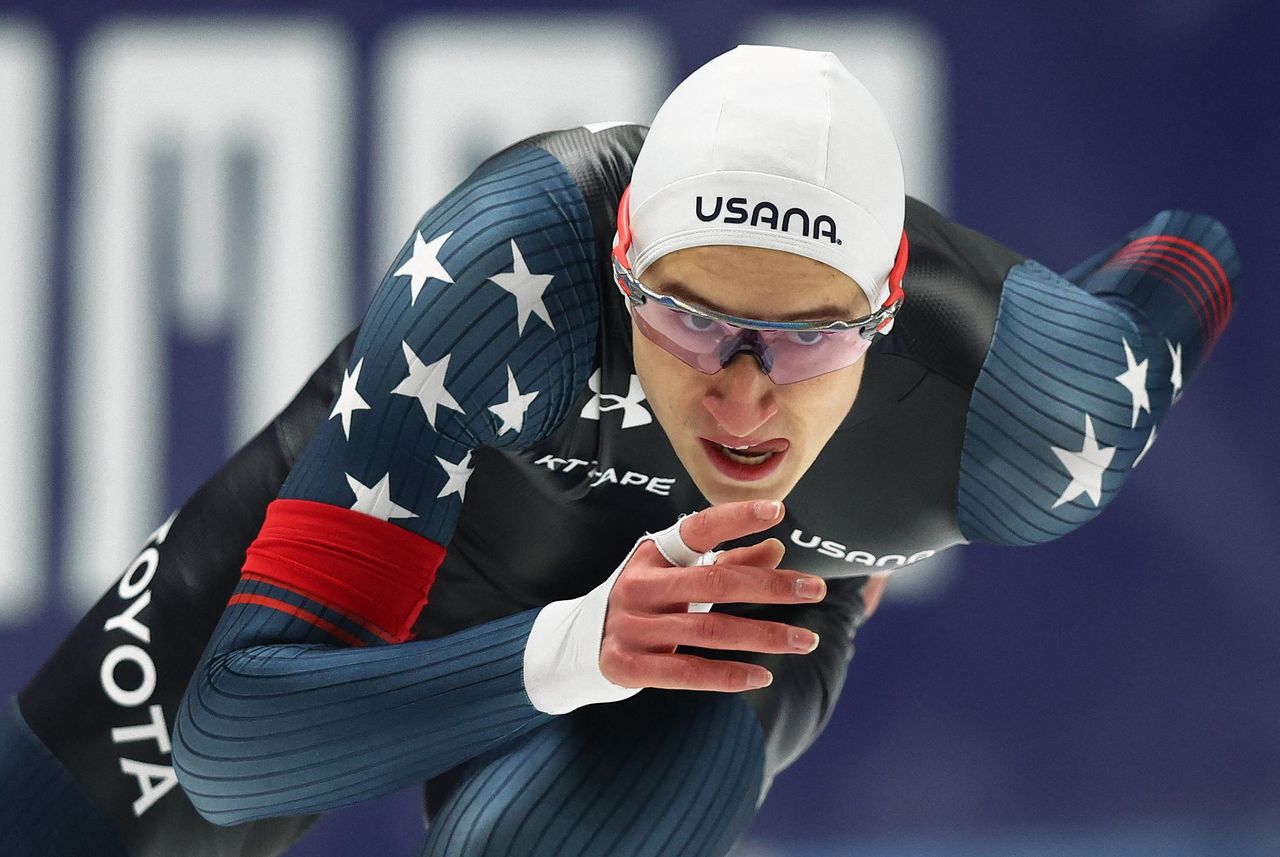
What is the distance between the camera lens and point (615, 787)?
154 centimetres

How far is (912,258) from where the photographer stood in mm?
1623

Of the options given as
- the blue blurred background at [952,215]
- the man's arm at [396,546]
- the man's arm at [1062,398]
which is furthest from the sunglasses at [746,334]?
the blue blurred background at [952,215]

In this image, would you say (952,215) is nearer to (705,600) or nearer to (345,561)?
(345,561)

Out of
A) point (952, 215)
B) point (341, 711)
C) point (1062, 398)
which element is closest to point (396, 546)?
point (341, 711)

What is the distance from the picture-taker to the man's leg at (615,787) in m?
1.51

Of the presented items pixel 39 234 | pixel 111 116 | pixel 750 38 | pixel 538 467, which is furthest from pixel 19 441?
pixel 538 467

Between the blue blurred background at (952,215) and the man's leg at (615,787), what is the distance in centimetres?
145

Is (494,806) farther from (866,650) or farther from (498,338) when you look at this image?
(866,650)

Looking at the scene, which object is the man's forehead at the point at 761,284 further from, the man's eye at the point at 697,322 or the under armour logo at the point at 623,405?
the under armour logo at the point at 623,405

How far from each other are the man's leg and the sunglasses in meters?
0.39

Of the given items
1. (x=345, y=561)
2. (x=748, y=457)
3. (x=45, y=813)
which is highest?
(x=748, y=457)

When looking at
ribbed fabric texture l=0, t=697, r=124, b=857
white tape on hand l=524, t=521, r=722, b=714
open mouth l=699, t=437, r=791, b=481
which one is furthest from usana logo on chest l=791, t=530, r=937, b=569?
ribbed fabric texture l=0, t=697, r=124, b=857

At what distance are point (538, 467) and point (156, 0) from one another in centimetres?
178

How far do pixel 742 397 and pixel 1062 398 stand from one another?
0.42 meters
